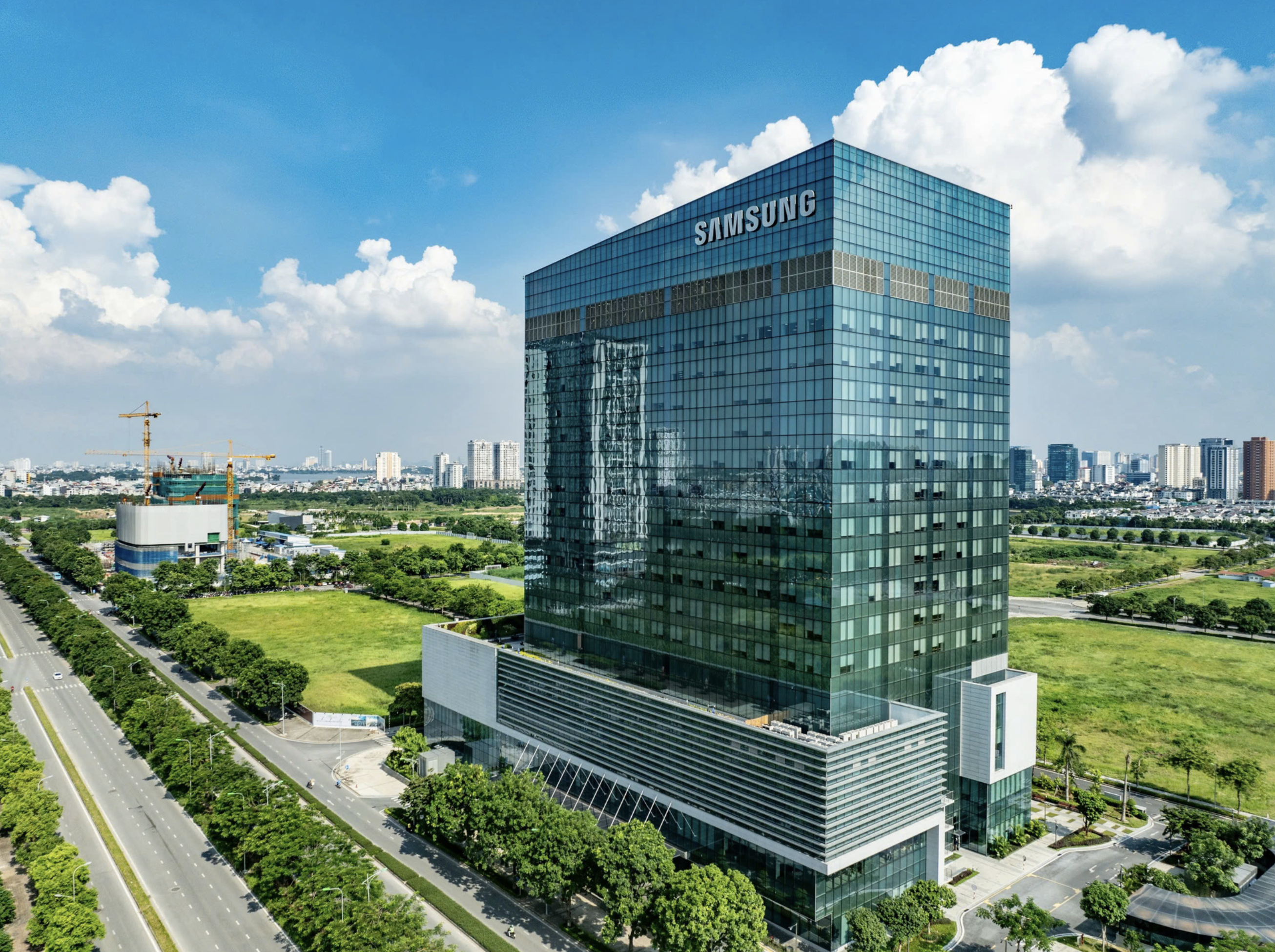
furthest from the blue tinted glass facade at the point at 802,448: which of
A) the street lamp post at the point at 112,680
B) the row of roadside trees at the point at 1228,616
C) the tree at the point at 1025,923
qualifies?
the row of roadside trees at the point at 1228,616

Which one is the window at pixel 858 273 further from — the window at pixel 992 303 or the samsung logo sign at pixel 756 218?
the window at pixel 992 303

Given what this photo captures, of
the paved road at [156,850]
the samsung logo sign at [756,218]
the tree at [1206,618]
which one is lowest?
the paved road at [156,850]

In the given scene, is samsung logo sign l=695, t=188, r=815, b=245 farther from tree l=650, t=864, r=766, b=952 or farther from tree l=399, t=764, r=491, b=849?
tree l=399, t=764, r=491, b=849

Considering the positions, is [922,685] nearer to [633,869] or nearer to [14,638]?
[633,869]

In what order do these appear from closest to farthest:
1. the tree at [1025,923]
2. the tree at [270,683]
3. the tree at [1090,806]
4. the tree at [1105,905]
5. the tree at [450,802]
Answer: the tree at [1025,923]
the tree at [1105,905]
the tree at [450,802]
the tree at [1090,806]
the tree at [270,683]

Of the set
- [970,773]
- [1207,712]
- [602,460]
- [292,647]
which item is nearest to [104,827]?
[602,460]

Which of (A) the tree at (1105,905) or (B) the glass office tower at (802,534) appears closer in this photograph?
(A) the tree at (1105,905)
